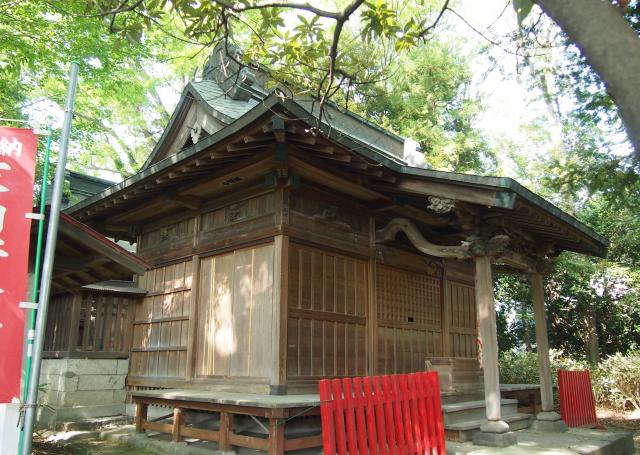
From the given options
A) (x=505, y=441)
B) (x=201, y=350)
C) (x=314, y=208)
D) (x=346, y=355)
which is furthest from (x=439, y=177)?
(x=201, y=350)

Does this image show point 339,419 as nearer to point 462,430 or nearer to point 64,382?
point 462,430

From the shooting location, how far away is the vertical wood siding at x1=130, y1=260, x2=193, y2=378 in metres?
8.13

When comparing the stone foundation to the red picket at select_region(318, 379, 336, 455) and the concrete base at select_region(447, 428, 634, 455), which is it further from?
the concrete base at select_region(447, 428, 634, 455)

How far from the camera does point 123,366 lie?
29.8ft

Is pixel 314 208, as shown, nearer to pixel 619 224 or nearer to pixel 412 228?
pixel 412 228

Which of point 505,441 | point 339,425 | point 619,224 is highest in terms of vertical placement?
point 619,224

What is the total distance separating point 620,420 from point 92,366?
10846 millimetres

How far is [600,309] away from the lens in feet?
51.9

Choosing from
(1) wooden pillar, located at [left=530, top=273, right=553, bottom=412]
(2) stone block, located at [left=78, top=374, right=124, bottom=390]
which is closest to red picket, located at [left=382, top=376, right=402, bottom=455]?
(1) wooden pillar, located at [left=530, top=273, right=553, bottom=412]

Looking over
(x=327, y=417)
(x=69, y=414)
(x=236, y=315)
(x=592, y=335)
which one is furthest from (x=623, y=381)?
(x=69, y=414)

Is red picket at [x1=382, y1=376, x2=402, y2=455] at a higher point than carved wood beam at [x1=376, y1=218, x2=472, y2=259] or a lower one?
lower

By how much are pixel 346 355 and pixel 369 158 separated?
9.35 ft

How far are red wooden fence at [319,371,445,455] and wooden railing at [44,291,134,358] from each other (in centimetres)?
564

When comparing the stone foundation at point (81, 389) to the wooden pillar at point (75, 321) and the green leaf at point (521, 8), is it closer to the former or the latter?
the wooden pillar at point (75, 321)
